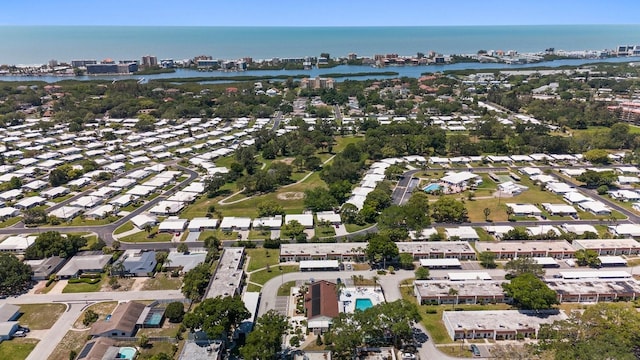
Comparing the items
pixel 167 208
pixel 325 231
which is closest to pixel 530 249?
pixel 325 231

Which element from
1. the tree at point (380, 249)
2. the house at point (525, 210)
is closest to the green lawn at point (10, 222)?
the tree at point (380, 249)

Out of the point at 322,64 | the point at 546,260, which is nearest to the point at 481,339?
the point at 546,260

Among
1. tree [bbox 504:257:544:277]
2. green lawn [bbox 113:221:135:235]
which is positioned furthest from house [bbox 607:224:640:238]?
green lawn [bbox 113:221:135:235]

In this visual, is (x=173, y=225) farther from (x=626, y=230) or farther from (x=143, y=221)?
(x=626, y=230)

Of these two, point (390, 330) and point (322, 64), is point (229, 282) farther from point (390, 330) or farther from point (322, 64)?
point (322, 64)

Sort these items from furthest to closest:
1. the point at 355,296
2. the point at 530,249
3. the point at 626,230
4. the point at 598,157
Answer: the point at 598,157, the point at 626,230, the point at 530,249, the point at 355,296

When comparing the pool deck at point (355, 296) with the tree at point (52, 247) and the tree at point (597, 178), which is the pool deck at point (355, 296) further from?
the tree at point (597, 178)
